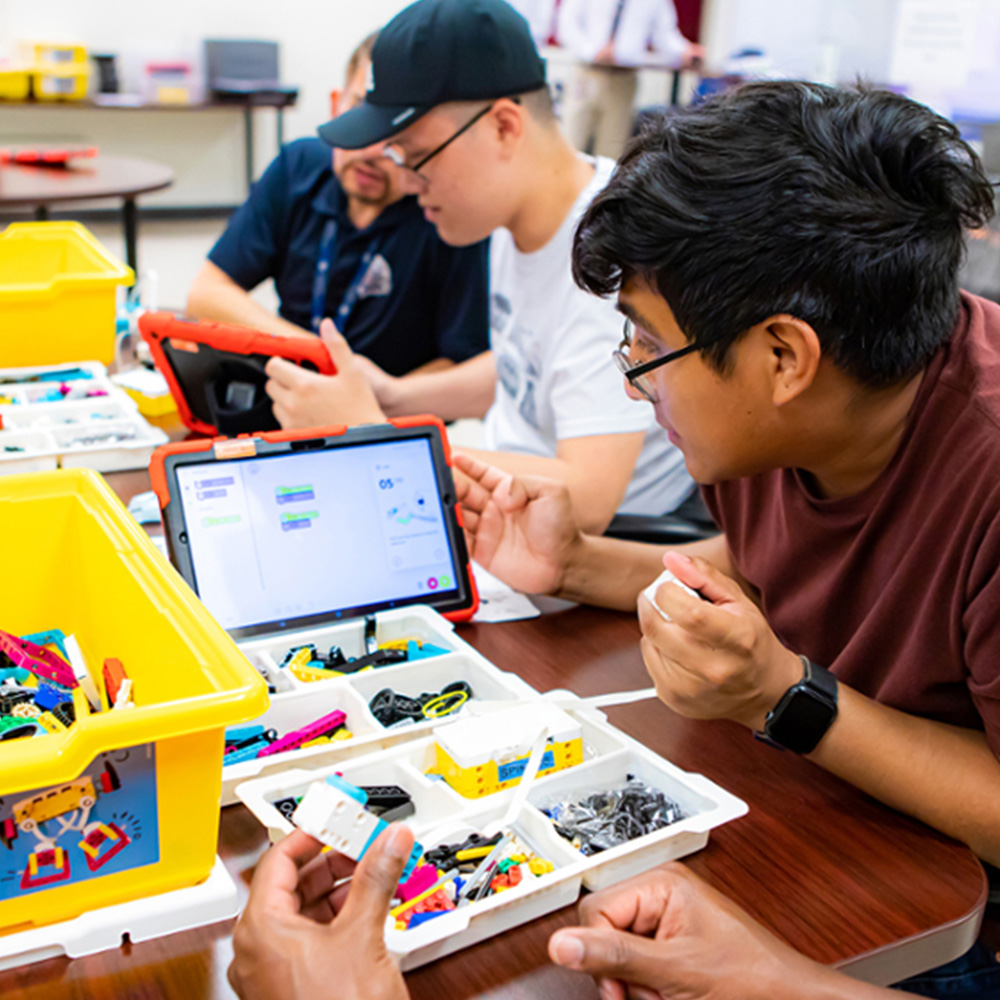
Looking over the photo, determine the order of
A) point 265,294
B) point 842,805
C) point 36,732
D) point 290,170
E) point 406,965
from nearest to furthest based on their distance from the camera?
point 406,965 < point 36,732 < point 842,805 < point 290,170 < point 265,294

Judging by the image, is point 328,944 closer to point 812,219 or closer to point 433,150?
point 812,219

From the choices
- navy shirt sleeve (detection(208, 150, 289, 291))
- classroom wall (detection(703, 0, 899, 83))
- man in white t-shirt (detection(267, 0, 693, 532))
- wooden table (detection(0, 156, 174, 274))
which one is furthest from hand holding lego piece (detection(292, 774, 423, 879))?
classroom wall (detection(703, 0, 899, 83))

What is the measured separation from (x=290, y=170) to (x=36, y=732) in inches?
67.8

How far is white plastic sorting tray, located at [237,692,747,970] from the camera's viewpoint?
69 centimetres

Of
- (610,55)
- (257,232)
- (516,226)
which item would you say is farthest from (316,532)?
(610,55)

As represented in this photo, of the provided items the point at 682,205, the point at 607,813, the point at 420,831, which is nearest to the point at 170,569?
the point at 420,831

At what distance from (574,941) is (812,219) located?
550mm

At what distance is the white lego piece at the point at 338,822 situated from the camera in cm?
64

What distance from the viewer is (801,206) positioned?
818 mm

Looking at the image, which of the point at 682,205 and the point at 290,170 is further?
the point at 290,170

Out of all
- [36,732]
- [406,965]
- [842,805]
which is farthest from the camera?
[842,805]

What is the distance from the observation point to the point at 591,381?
151 centimetres

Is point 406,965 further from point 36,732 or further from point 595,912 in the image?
point 36,732

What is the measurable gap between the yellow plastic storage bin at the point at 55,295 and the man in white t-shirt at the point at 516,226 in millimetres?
251
